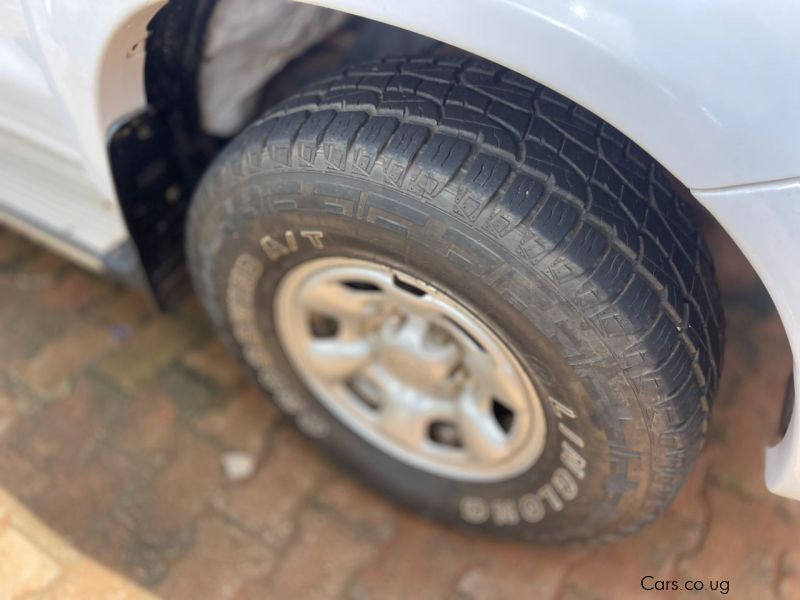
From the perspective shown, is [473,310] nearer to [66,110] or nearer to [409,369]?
[409,369]

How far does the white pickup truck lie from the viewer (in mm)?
903

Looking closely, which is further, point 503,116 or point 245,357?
point 245,357

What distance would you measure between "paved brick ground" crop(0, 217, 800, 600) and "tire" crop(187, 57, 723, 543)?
1.50ft

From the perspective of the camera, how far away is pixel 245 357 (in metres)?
1.79

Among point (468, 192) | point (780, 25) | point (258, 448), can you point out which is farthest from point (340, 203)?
point (258, 448)

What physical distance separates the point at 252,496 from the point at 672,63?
57.4 inches

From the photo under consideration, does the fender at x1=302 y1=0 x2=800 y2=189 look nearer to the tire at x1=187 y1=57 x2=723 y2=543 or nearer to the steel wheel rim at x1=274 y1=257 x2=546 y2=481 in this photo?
the tire at x1=187 y1=57 x2=723 y2=543

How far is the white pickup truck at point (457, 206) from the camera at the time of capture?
0.90 metres

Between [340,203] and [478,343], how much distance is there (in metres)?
0.40

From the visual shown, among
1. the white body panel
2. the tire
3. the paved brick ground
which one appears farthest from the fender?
the paved brick ground

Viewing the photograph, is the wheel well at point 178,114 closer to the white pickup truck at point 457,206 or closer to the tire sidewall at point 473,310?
the white pickup truck at point 457,206

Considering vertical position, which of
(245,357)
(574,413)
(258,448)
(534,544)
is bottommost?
(258,448)

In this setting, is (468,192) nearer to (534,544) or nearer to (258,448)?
(534,544)

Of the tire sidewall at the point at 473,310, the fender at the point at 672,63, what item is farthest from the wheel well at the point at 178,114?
the fender at the point at 672,63
